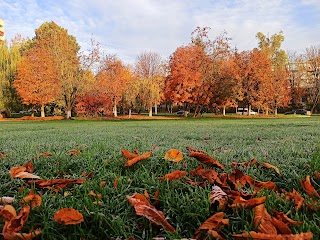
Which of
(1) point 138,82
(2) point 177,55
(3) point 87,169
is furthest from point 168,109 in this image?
(3) point 87,169

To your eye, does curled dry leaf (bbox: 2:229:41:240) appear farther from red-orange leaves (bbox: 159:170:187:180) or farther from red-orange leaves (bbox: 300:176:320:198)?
red-orange leaves (bbox: 300:176:320:198)

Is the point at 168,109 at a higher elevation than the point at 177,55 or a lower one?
lower

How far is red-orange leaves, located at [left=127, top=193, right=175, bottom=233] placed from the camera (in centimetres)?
113

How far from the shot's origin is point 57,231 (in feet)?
3.62

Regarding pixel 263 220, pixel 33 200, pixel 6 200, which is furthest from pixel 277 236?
pixel 6 200

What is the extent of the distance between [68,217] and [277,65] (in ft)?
121

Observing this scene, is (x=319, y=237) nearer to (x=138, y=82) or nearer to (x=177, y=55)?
(x=177, y=55)

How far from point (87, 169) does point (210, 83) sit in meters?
21.9

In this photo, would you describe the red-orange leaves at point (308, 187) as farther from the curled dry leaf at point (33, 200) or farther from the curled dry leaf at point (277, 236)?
the curled dry leaf at point (33, 200)

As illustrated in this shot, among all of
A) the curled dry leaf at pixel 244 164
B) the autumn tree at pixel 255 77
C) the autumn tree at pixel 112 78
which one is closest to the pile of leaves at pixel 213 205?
the curled dry leaf at pixel 244 164

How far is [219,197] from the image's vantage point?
1.29 meters

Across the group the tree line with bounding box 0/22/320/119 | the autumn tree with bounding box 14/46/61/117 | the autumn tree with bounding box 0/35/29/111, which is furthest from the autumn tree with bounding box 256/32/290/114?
the autumn tree with bounding box 0/35/29/111

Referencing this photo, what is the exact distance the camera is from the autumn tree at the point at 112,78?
24484 millimetres

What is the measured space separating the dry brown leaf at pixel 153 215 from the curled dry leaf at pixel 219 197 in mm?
247
